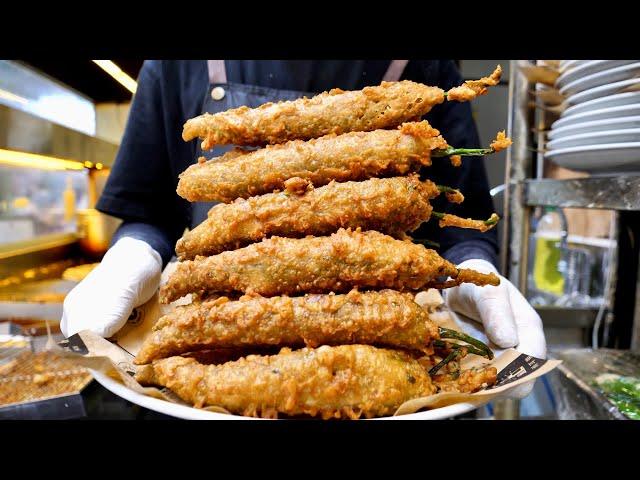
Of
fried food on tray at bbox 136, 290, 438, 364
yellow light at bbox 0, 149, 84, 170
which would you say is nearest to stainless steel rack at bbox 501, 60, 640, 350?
fried food on tray at bbox 136, 290, 438, 364

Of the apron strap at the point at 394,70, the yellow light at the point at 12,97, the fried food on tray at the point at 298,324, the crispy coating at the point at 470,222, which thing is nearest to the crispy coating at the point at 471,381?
the fried food on tray at the point at 298,324

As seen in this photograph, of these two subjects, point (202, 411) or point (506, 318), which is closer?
point (202, 411)

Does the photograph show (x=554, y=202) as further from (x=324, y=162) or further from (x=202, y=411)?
(x=202, y=411)

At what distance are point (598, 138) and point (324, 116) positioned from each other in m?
1.25

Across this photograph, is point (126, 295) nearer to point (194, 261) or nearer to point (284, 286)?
point (194, 261)

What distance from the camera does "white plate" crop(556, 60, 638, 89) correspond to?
1.79 meters

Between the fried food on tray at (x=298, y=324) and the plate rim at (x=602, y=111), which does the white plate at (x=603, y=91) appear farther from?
the fried food on tray at (x=298, y=324)

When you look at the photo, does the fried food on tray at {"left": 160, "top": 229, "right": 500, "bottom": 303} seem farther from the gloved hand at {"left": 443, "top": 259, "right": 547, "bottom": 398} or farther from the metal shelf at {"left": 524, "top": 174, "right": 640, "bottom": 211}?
the metal shelf at {"left": 524, "top": 174, "right": 640, "bottom": 211}

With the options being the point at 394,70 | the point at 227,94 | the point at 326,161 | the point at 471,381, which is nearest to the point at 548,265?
the point at 394,70

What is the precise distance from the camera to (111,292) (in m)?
1.51

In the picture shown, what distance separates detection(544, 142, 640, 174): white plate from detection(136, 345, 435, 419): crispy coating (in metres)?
1.35

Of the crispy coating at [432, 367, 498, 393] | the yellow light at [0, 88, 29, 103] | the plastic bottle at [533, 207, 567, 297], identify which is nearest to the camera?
the crispy coating at [432, 367, 498, 393]

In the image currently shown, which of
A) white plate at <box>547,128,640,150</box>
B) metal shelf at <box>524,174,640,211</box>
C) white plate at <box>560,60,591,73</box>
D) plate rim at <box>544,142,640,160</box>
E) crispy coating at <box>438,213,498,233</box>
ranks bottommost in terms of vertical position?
crispy coating at <box>438,213,498,233</box>
